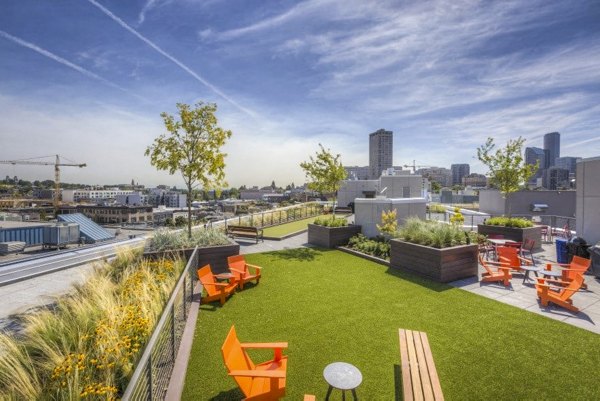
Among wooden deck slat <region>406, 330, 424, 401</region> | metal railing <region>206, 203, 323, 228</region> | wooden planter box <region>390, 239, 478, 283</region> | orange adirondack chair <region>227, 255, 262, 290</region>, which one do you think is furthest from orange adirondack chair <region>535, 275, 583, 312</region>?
metal railing <region>206, 203, 323, 228</region>

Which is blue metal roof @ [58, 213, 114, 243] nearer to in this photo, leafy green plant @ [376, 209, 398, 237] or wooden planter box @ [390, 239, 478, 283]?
leafy green plant @ [376, 209, 398, 237]

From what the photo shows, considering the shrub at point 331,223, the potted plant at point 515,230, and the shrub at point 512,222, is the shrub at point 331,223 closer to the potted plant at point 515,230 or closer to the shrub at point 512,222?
the potted plant at point 515,230

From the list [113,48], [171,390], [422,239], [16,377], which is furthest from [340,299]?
[113,48]

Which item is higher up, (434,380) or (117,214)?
(434,380)

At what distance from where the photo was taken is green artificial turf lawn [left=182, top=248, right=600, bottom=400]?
398 cm

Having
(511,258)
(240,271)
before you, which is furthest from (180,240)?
(511,258)

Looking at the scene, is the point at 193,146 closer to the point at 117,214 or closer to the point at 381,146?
the point at 117,214

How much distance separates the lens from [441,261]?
8.26m

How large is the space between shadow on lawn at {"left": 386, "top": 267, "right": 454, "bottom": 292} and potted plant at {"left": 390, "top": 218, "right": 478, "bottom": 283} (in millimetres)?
186

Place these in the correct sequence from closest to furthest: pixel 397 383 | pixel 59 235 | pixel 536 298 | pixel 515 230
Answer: pixel 397 383 → pixel 536 298 → pixel 515 230 → pixel 59 235

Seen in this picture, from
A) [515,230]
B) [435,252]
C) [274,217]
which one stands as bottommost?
[274,217]

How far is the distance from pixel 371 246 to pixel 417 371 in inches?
328

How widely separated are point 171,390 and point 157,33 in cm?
957

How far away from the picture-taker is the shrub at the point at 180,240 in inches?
366
